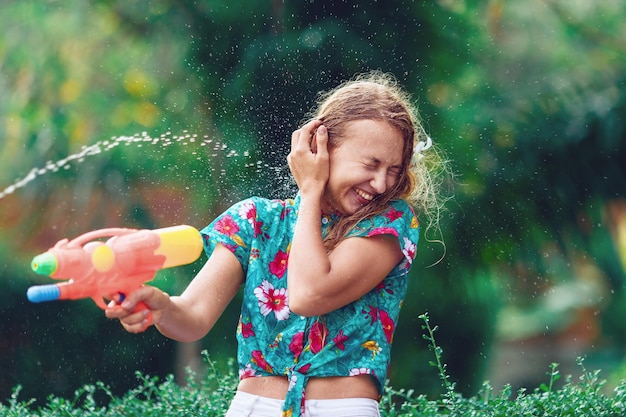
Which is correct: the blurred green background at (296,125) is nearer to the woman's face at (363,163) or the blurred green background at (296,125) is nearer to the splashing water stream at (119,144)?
the splashing water stream at (119,144)

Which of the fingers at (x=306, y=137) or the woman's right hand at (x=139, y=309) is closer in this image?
the woman's right hand at (x=139, y=309)

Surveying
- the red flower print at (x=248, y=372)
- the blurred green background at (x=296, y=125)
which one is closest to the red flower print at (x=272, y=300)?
the red flower print at (x=248, y=372)

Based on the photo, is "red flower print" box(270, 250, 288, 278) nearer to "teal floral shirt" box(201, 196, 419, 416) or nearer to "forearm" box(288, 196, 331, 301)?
"teal floral shirt" box(201, 196, 419, 416)

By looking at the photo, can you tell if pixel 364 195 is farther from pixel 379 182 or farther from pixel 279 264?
pixel 279 264

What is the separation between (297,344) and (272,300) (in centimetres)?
12

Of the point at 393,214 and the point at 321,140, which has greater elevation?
the point at 321,140

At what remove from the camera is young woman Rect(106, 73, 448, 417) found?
7.11ft

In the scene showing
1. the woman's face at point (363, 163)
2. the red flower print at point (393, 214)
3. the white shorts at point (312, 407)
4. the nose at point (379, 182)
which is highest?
the woman's face at point (363, 163)

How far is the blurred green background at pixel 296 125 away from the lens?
5.52m

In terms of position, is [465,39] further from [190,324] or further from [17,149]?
[190,324]

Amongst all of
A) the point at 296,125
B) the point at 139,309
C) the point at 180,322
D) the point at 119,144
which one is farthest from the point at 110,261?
the point at 119,144

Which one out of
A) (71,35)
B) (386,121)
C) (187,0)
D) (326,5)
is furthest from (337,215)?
(71,35)

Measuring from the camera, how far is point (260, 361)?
2.23 metres

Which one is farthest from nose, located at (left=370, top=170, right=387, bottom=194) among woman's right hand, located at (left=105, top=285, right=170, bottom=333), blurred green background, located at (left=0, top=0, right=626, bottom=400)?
blurred green background, located at (left=0, top=0, right=626, bottom=400)
